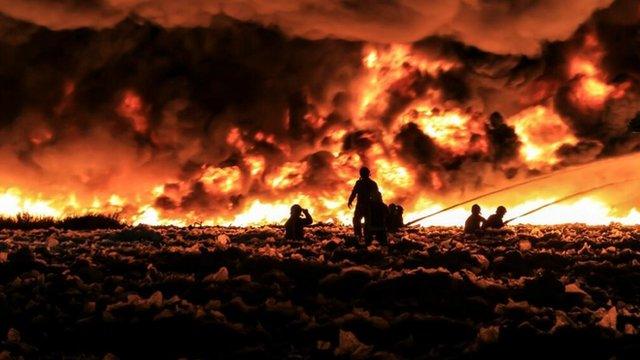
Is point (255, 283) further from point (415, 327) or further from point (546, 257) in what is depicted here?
point (546, 257)

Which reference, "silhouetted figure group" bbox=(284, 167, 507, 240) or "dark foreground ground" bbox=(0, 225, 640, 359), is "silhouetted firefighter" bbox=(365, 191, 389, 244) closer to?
"silhouetted figure group" bbox=(284, 167, 507, 240)

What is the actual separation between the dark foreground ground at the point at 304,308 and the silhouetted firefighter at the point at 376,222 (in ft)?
17.5

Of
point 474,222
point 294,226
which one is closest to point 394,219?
point 474,222

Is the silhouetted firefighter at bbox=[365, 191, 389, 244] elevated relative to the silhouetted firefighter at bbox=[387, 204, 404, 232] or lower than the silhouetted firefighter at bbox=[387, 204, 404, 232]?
lower

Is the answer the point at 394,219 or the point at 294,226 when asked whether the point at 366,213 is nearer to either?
the point at 294,226

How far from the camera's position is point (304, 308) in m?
9.25

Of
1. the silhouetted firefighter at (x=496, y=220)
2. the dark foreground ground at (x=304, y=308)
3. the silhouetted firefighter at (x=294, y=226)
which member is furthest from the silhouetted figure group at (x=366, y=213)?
the silhouetted firefighter at (x=496, y=220)

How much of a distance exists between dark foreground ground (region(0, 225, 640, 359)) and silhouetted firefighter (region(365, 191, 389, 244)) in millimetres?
5327

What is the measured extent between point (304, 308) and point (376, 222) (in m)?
11.3

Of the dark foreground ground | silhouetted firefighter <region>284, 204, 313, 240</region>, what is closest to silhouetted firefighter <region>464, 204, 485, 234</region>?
silhouetted firefighter <region>284, 204, 313, 240</region>

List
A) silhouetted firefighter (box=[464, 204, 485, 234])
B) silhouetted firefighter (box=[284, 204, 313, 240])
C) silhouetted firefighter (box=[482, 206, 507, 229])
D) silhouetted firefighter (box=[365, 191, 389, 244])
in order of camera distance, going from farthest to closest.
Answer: silhouetted firefighter (box=[482, 206, 507, 229]) < silhouetted firefighter (box=[464, 204, 485, 234]) < silhouetted firefighter (box=[284, 204, 313, 240]) < silhouetted firefighter (box=[365, 191, 389, 244])

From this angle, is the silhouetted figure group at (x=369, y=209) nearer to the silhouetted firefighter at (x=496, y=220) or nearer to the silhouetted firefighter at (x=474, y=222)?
the silhouetted firefighter at (x=474, y=222)

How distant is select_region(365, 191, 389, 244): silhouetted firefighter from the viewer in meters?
20.1

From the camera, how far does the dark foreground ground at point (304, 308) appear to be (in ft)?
22.9
